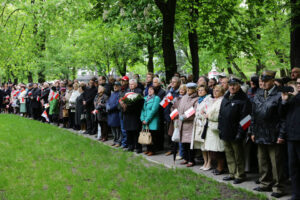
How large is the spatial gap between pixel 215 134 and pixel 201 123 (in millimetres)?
519

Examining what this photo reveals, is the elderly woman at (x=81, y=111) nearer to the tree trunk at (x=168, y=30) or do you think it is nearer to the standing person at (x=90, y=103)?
the standing person at (x=90, y=103)

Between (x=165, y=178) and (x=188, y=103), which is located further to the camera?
(x=188, y=103)

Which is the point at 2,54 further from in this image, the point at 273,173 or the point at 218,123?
the point at 273,173

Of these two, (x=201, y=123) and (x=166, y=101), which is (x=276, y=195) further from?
(x=166, y=101)

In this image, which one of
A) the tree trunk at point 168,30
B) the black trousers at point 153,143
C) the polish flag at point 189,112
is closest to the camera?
the polish flag at point 189,112

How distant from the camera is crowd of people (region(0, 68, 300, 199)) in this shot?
20.0ft

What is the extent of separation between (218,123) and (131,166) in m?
2.32

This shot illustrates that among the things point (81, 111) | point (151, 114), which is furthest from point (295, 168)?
point (81, 111)

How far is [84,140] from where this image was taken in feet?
37.8

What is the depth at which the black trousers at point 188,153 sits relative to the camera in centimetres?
847

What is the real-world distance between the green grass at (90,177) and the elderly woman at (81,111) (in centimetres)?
365

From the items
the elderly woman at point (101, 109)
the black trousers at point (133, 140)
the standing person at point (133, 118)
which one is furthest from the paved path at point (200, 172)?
the elderly woman at point (101, 109)

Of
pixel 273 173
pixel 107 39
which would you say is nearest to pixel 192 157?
pixel 273 173

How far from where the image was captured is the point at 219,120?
727 centimetres
